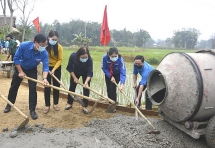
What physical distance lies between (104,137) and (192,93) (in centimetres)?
149

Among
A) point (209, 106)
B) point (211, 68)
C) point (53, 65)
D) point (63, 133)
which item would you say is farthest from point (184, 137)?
point (53, 65)

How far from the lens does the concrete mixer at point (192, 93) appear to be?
3.25m

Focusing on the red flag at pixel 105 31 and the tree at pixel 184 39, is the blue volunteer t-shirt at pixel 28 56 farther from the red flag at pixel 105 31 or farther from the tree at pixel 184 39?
the tree at pixel 184 39

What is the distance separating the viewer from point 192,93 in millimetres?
3287

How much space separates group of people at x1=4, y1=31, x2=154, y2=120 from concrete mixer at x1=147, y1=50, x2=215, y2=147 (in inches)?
44.4

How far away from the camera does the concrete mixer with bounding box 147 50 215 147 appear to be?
3.25 m

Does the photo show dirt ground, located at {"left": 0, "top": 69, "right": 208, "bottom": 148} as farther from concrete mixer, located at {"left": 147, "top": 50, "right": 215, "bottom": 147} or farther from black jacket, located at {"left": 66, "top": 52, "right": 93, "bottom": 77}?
black jacket, located at {"left": 66, "top": 52, "right": 93, "bottom": 77}

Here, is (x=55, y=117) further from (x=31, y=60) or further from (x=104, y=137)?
(x=104, y=137)

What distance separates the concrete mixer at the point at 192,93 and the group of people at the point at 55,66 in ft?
3.70

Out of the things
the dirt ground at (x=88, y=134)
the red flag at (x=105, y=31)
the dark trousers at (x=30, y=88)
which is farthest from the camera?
the red flag at (x=105, y=31)

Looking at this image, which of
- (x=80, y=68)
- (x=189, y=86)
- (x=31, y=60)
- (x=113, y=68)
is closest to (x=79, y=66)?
(x=80, y=68)

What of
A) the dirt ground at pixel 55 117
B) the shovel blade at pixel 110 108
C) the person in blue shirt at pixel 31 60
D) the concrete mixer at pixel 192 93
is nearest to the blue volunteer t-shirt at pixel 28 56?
the person in blue shirt at pixel 31 60

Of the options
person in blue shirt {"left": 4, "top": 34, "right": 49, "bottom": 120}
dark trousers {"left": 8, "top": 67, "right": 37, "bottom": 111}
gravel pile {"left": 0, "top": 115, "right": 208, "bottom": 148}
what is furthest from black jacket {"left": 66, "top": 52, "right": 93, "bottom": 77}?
gravel pile {"left": 0, "top": 115, "right": 208, "bottom": 148}

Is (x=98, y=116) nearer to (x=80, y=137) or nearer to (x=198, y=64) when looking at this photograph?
(x=80, y=137)
